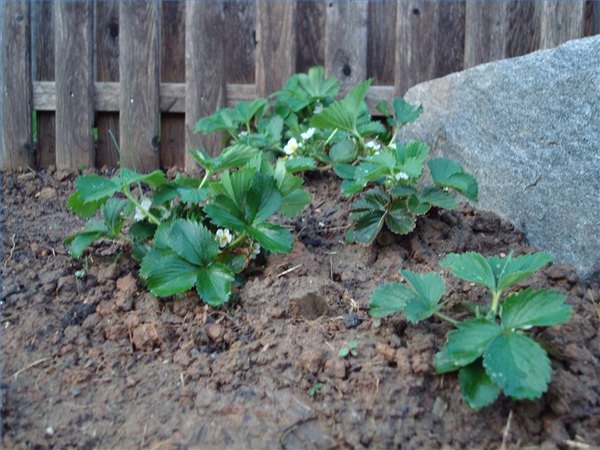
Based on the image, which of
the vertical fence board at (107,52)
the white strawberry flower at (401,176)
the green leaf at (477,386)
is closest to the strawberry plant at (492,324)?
the green leaf at (477,386)

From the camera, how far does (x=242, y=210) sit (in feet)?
7.21

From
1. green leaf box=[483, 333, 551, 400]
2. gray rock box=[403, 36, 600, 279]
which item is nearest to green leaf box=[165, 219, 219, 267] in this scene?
green leaf box=[483, 333, 551, 400]

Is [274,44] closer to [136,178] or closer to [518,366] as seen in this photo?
[136,178]

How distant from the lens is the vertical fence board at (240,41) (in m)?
3.72

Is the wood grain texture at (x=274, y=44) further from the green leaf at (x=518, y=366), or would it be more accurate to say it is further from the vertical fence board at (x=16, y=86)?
the green leaf at (x=518, y=366)

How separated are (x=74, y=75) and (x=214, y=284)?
2001mm

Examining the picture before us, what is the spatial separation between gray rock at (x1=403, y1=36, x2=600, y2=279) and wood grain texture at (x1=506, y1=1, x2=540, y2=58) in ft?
2.66

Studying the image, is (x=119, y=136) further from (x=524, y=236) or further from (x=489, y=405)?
(x=489, y=405)

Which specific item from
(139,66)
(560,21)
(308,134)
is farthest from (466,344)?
(139,66)

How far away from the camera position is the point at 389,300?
1.94 m

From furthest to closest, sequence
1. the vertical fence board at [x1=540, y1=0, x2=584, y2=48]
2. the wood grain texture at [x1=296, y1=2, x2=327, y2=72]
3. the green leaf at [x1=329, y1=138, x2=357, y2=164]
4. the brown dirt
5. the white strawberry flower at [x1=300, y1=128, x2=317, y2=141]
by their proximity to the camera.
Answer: the wood grain texture at [x1=296, y1=2, x2=327, y2=72] → the vertical fence board at [x1=540, y1=0, x2=584, y2=48] → the white strawberry flower at [x1=300, y1=128, x2=317, y2=141] → the green leaf at [x1=329, y1=138, x2=357, y2=164] → the brown dirt

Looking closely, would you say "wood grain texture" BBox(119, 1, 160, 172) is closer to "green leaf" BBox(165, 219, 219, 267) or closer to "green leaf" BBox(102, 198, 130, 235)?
Result: "green leaf" BBox(102, 198, 130, 235)

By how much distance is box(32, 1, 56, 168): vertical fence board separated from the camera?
12.4ft

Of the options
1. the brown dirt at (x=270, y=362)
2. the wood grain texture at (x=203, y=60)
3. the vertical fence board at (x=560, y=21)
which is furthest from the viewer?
the wood grain texture at (x=203, y=60)
